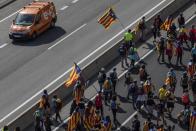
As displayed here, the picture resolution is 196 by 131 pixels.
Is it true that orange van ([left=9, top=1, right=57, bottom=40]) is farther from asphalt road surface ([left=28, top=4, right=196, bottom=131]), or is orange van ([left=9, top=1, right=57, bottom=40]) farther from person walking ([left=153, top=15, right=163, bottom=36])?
person walking ([left=153, top=15, right=163, bottom=36])

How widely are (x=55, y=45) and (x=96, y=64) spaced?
606 centimetres

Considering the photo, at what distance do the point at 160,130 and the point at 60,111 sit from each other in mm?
7215

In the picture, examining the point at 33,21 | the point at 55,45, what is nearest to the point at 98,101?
the point at 55,45

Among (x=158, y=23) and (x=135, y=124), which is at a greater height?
(x=135, y=124)

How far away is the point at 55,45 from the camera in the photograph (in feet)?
158

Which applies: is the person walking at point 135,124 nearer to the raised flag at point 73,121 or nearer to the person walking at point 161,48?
the raised flag at point 73,121

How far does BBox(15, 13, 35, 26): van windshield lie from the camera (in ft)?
162

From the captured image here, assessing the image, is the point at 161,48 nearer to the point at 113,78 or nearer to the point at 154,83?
the point at 154,83

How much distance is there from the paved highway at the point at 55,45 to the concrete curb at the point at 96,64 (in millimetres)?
1632

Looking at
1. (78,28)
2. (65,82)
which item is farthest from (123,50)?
(78,28)

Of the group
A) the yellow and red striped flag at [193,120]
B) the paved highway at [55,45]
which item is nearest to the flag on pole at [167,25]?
the paved highway at [55,45]

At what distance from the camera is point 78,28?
1996 inches

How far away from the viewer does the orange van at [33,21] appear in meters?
48.8

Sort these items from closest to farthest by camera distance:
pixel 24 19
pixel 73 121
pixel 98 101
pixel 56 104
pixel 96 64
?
pixel 73 121 → pixel 56 104 → pixel 98 101 → pixel 96 64 → pixel 24 19
